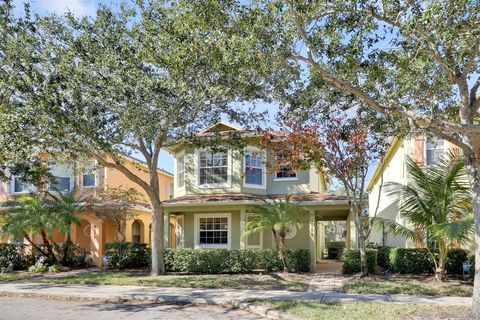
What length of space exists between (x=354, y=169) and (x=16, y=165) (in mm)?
11906

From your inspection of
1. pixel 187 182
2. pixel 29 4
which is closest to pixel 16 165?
pixel 29 4

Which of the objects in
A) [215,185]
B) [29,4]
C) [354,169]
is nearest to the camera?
[29,4]

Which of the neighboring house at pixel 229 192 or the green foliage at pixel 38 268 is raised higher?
the neighboring house at pixel 229 192

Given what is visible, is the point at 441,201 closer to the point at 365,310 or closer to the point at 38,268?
the point at 365,310

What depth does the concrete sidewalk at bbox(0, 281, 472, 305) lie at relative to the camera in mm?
11359

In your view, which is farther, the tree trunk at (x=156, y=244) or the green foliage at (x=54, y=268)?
the green foliage at (x=54, y=268)

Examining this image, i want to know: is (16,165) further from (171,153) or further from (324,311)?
(324,311)

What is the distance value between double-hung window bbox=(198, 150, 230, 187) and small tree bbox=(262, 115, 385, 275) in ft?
17.5

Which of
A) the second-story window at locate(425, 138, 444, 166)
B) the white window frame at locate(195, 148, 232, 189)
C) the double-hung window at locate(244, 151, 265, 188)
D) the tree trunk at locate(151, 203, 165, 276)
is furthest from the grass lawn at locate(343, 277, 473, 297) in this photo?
the white window frame at locate(195, 148, 232, 189)

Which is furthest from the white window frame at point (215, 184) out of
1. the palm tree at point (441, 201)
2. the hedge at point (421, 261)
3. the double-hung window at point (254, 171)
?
the palm tree at point (441, 201)

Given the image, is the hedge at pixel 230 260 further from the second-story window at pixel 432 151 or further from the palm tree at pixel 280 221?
the second-story window at pixel 432 151

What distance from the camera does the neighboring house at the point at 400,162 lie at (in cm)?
1644

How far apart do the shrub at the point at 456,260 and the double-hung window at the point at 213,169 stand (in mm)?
9568

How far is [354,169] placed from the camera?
1495 cm
